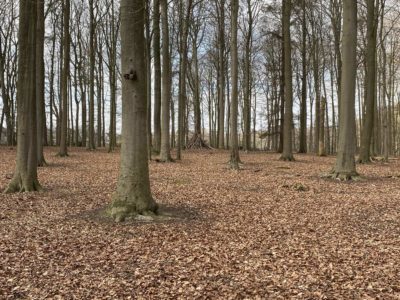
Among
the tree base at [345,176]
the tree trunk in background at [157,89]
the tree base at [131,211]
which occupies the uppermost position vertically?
the tree trunk in background at [157,89]

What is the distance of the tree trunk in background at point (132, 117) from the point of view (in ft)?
23.0

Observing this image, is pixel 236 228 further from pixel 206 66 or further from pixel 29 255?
pixel 206 66

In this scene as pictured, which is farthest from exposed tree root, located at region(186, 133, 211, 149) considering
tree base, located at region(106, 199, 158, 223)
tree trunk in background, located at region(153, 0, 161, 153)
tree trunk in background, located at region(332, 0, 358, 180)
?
tree base, located at region(106, 199, 158, 223)

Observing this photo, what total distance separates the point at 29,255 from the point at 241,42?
28.1 metres

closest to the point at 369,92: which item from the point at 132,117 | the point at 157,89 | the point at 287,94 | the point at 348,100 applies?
the point at 287,94

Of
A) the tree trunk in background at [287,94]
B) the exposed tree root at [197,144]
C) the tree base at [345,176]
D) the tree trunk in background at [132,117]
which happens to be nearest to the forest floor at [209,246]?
the tree trunk in background at [132,117]

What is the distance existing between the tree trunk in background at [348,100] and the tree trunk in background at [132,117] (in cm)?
737

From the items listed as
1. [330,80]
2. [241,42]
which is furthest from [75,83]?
[330,80]

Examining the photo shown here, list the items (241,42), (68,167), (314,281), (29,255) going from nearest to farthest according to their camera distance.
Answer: (314,281) < (29,255) < (68,167) < (241,42)

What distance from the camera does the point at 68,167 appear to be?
14.6m

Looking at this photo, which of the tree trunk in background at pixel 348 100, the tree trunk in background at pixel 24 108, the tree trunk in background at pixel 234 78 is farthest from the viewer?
the tree trunk in background at pixel 234 78

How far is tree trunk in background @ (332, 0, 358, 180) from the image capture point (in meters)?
12.3

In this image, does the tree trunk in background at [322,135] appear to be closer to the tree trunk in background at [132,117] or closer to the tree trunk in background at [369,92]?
the tree trunk in background at [369,92]

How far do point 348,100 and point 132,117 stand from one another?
7927mm
